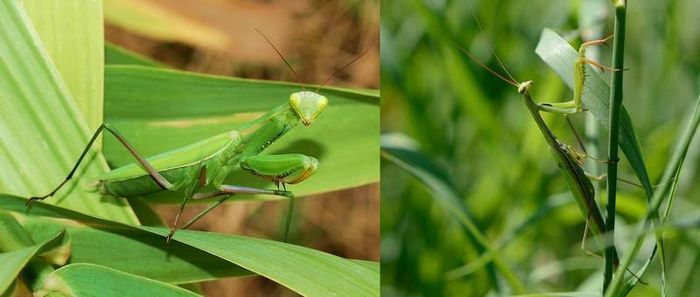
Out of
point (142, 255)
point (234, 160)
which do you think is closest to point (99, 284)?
point (142, 255)

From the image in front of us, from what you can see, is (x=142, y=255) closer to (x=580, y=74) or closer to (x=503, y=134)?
(x=580, y=74)

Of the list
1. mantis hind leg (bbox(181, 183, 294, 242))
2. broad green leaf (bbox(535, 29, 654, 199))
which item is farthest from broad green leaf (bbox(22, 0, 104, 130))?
broad green leaf (bbox(535, 29, 654, 199))

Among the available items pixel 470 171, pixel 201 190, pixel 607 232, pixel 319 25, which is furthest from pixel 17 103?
pixel 470 171

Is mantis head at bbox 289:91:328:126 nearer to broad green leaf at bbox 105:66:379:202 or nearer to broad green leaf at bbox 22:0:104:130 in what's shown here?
broad green leaf at bbox 105:66:379:202

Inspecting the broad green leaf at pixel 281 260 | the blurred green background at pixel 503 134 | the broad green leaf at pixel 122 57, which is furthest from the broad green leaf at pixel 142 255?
the blurred green background at pixel 503 134

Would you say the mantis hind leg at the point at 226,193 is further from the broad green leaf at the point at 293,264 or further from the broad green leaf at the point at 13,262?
the broad green leaf at the point at 13,262

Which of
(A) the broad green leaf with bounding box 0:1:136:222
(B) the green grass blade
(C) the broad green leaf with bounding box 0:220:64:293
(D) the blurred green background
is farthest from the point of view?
(D) the blurred green background

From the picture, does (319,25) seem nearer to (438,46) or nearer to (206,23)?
(206,23)
